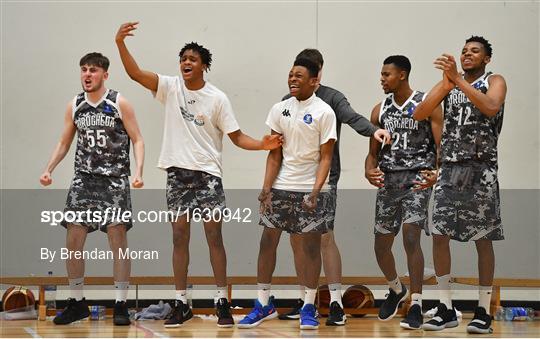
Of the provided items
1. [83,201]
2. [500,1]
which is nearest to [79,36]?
[83,201]

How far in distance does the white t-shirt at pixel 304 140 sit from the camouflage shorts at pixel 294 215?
54mm

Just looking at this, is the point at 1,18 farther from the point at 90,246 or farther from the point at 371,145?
the point at 371,145

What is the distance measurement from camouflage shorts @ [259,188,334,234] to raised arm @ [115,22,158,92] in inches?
39.6

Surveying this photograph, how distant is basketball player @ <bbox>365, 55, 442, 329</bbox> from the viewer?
5465 mm

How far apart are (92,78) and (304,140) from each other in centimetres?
146

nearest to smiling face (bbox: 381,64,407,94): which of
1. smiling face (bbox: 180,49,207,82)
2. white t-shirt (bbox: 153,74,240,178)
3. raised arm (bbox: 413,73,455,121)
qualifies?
raised arm (bbox: 413,73,455,121)

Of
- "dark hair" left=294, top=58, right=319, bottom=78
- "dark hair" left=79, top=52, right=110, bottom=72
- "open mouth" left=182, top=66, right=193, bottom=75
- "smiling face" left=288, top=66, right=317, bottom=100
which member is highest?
"dark hair" left=79, top=52, right=110, bottom=72

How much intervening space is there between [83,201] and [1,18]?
6.97 ft

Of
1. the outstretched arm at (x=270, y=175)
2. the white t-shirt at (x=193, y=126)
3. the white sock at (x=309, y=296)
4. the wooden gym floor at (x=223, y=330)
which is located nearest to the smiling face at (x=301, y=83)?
the outstretched arm at (x=270, y=175)

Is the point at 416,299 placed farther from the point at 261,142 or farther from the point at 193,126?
the point at 193,126

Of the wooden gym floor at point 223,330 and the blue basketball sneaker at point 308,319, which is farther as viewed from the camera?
the blue basketball sneaker at point 308,319

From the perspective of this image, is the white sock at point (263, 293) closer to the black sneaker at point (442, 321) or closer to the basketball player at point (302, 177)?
the basketball player at point (302, 177)

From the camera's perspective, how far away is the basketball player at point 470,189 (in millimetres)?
5086

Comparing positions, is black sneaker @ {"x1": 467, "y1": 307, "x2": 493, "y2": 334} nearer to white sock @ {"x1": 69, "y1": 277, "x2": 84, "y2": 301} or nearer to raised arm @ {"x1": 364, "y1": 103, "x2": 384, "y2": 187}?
raised arm @ {"x1": 364, "y1": 103, "x2": 384, "y2": 187}
